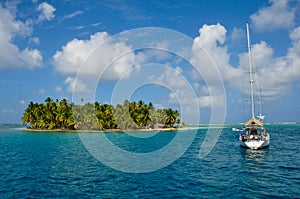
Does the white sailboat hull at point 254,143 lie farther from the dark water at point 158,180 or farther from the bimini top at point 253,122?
the dark water at point 158,180

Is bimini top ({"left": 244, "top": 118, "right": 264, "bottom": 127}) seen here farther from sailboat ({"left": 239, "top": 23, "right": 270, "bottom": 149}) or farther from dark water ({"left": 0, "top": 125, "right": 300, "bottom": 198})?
dark water ({"left": 0, "top": 125, "right": 300, "bottom": 198})

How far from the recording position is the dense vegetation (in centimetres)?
11764

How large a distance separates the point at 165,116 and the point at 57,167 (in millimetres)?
109692

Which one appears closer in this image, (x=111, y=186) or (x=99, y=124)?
(x=111, y=186)

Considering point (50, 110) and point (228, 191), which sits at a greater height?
point (50, 110)

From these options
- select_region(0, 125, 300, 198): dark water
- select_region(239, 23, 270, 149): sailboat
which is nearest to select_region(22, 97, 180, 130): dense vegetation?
select_region(239, 23, 270, 149): sailboat

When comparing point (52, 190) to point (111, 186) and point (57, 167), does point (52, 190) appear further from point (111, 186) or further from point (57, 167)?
point (57, 167)

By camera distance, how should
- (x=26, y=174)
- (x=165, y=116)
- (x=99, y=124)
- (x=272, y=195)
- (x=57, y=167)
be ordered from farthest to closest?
(x=165, y=116) < (x=99, y=124) < (x=57, y=167) < (x=26, y=174) < (x=272, y=195)

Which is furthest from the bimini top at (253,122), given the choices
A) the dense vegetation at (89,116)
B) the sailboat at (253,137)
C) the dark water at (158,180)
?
the dense vegetation at (89,116)

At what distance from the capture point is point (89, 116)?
395ft

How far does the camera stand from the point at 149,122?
125 m

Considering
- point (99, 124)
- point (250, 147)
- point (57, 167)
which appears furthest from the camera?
point (99, 124)

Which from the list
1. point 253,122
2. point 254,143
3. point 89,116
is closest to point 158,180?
point 254,143

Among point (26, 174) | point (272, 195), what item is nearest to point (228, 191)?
point (272, 195)
